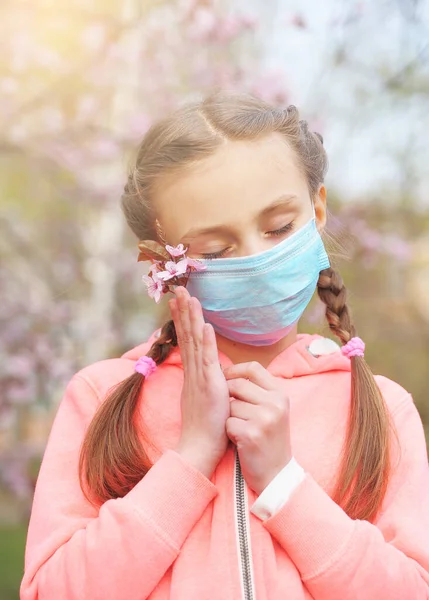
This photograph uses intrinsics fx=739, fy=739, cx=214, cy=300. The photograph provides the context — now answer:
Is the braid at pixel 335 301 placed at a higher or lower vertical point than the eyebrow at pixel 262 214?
lower

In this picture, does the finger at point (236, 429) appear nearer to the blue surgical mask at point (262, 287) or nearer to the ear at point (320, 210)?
the blue surgical mask at point (262, 287)

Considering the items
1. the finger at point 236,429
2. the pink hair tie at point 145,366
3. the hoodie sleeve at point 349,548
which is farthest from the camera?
the pink hair tie at point 145,366

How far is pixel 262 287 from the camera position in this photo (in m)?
1.81

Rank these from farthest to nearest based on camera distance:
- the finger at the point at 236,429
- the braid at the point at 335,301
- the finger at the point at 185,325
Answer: the braid at the point at 335,301
the finger at the point at 185,325
the finger at the point at 236,429

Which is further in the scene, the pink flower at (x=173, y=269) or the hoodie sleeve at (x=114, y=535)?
the pink flower at (x=173, y=269)

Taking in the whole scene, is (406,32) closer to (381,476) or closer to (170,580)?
(381,476)

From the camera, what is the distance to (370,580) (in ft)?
5.23

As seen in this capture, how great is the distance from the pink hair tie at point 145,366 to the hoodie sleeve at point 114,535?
27 centimetres

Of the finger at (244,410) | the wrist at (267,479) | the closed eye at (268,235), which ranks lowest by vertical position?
the wrist at (267,479)

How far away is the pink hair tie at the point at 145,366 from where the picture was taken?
1.92 meters

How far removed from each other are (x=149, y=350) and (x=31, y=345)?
3049mm

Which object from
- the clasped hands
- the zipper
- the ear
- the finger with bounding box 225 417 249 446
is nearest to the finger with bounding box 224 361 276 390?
the clasped hands

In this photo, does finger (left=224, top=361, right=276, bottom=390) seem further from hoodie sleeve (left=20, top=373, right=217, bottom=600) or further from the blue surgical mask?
hoodie sleeve (left=20, top=373, right=217, bottom=600)

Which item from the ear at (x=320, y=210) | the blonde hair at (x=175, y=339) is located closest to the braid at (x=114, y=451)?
the blonde hair at (x=175, y=339)
